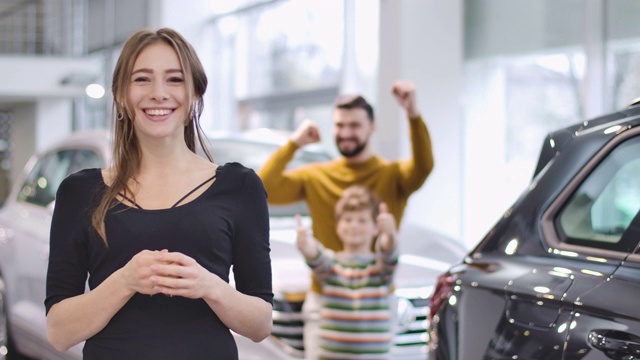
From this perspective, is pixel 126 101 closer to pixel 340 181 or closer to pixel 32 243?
pixel 340 181

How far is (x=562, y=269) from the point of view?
2.83 metres

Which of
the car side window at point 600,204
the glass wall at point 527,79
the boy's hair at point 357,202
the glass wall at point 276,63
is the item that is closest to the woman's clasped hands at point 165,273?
the car side window at point 600,204

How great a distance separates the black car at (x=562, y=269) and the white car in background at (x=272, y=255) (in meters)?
1.83

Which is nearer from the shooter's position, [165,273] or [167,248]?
[165,273]

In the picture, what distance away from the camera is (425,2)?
32.2ft

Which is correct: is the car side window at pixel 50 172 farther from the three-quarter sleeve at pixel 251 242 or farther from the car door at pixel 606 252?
the three-quarter sleeve at pixel 251 242

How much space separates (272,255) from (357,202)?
2.60 feet

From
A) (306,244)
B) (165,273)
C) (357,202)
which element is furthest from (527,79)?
(165,273)

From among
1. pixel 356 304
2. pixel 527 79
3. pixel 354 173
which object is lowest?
pixel 356 304

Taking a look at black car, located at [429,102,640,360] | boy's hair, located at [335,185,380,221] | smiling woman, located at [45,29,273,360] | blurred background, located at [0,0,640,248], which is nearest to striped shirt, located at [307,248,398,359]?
boy's hair, located at [335,185,380,221]

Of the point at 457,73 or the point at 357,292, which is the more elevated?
the point at 457,73

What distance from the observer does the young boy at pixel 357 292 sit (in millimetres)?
4562

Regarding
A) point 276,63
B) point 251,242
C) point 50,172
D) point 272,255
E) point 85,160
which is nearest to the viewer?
point 251,242

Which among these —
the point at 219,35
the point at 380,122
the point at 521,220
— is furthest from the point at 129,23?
the point at 521,220
